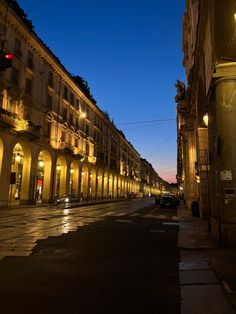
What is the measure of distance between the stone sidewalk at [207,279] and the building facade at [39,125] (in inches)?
858

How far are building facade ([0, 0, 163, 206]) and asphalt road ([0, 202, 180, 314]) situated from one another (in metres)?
20.2

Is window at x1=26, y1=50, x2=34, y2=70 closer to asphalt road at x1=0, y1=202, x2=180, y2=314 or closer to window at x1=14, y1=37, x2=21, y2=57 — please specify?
window at x1=14, y1=37, x2=21, y2=57

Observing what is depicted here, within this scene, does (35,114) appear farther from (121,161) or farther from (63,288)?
(121,161)

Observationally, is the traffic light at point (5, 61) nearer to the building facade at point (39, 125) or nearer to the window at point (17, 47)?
the building facade at point (39, 125)

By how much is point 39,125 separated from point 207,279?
31826 mm

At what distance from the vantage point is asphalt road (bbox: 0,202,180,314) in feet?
15.6

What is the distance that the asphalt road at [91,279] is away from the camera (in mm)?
4746

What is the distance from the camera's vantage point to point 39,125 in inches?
1393

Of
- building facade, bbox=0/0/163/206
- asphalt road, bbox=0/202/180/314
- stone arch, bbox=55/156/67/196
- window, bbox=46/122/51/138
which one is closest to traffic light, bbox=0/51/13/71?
Answer: asphalt road, bbox=0/202/180/314

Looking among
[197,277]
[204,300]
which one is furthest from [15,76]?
[204,300]

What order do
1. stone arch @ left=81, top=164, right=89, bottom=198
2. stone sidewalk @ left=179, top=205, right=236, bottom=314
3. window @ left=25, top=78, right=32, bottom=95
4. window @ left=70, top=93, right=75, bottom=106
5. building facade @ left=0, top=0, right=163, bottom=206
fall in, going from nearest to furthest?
stone sidewalk @ left=179, top=205, right=236, bottom=314, building facade @ left=0, top=0, right=163, bottom=206, window @ left=25, top=78, right=32, bottom=95, window @ left=70, top=93, right=75, bottom=106, stone arch @ left=81, top=164, right=89, bottom=198

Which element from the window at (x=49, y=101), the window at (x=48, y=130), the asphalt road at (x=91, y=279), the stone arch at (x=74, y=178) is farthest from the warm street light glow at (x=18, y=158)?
the asphalt road at (x=91, y=279)

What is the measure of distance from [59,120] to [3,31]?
14.7 meters

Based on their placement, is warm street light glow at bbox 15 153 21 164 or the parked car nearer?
warm street light glow at bbox 15 153 21 164
